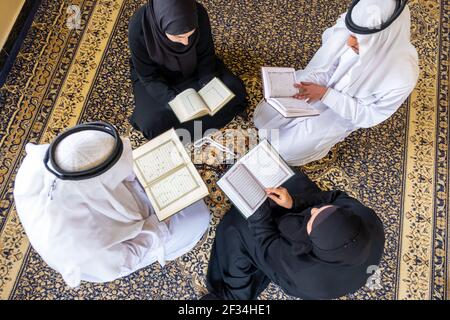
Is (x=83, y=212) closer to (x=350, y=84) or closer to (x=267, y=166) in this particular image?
(x=267, y=166)

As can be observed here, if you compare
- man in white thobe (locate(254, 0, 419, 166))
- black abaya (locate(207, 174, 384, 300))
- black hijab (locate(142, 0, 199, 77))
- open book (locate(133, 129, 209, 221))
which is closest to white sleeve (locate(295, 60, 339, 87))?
man in white thobe (locate(254, 0, 419, 166))

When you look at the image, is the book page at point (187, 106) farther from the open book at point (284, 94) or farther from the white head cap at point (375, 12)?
the white head cap at point (375, 12)

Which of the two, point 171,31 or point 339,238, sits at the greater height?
point 171,31

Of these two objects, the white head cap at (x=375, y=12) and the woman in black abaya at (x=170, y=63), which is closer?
the white head cap at (x=375, y=12)

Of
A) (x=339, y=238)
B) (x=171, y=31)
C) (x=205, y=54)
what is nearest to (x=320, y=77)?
(x=205, y=54)

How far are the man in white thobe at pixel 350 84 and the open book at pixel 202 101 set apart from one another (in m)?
0.33

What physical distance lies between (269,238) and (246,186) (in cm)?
30

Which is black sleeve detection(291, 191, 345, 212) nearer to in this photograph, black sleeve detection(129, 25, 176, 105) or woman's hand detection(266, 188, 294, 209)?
woman's hand detection(266, 188, 294, 209)

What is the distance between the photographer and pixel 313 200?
2.09 metres

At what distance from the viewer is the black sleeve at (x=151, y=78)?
231cm

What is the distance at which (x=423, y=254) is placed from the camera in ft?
8.05

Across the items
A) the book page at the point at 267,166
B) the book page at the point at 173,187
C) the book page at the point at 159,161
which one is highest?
the book page at the point at 159,161

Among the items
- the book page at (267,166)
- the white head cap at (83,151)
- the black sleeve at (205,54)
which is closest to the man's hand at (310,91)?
the book page at (267,166)

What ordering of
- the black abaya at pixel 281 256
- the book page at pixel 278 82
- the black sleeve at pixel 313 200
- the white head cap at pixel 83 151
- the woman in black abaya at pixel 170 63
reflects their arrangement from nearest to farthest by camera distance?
1. the white head cap at pixel 83 151
2. the black abaya at pixel 281 256
3. the woman in black abaya at pixel 170 63
4. the black sleeve at pixel 313 200
5. the book page at pixel 278 82
